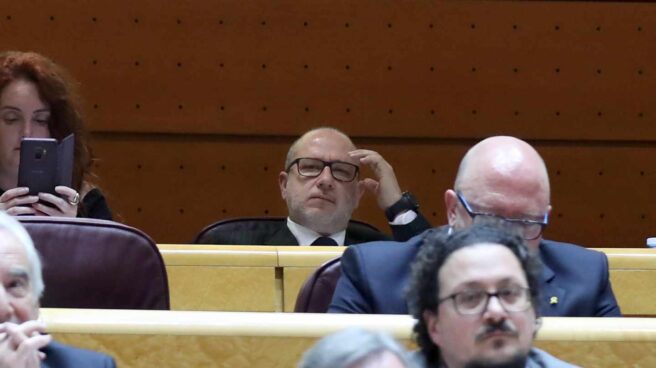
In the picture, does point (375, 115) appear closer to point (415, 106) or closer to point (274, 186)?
point (415, 106)

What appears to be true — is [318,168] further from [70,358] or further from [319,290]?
[70,358]

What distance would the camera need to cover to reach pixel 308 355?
1694mm

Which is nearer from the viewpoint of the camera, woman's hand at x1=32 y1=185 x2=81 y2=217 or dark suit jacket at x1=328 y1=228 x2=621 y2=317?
dark suit jacket at x1=328 y1=228 x2=621 y2=317

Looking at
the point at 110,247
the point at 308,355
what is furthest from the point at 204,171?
the point at 308,355

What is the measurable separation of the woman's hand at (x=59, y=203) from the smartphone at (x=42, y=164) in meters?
0.03

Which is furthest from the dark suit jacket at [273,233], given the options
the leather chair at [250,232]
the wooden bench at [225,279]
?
the wooden bench at [225,279]

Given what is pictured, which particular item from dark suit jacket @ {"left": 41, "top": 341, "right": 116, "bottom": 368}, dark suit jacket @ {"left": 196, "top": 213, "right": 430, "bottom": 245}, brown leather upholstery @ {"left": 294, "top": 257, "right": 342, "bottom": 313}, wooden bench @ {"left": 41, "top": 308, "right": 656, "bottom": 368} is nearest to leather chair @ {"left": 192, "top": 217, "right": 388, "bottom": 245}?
dark suit jacket @ {"left": 196, "top": 213, "right": 430, "bottom": 245}

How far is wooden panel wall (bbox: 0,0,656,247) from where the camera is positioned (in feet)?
18.2

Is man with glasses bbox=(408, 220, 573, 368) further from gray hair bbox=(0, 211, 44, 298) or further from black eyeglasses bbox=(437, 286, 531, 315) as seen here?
gray hair bbox=(0, 211, 44, 298)

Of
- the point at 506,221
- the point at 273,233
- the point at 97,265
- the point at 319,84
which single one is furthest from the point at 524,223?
the point at 319,84

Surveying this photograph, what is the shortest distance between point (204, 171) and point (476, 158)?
2852 mm

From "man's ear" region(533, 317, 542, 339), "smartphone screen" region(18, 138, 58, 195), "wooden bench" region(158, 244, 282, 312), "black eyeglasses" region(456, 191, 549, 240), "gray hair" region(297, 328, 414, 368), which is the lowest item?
"wooden bench" region(158, 244, 282, 312)

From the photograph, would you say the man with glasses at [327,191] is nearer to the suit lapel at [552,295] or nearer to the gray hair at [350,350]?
the suit lapel at [552,295]

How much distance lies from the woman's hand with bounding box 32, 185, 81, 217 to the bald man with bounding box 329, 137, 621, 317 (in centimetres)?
95
